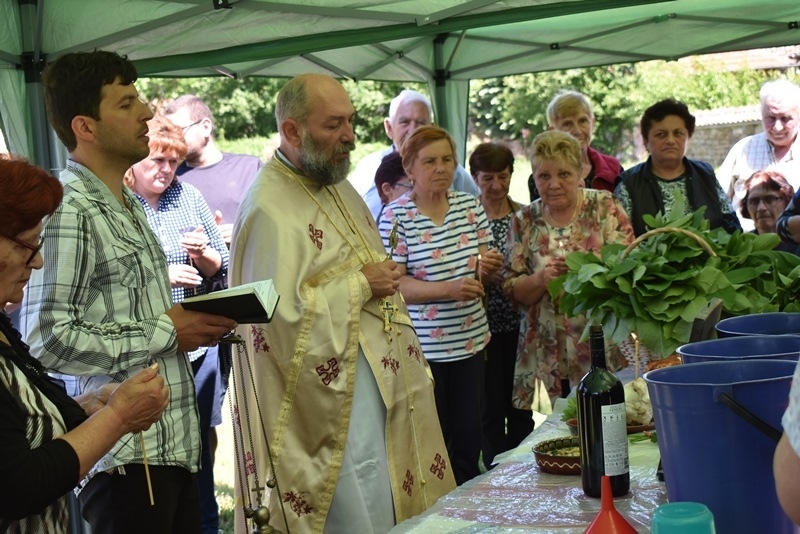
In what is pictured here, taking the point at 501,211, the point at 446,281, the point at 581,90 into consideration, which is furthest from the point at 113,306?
the point at 581,90

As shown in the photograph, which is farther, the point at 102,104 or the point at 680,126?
the point at 680,126

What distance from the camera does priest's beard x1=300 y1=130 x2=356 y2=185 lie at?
3.45 m

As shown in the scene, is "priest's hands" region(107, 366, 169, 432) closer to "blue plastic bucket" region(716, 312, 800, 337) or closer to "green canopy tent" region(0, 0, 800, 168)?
"blue plastic bucket" region(716, 312, 800, 337)

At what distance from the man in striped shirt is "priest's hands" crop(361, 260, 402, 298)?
2.65 ft

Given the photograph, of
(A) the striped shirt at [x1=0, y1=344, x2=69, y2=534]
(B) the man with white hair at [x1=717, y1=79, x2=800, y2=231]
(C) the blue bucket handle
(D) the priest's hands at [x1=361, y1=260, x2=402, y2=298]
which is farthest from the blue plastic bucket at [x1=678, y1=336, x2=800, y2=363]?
(B) the man with white hair at [x1=717, y1=79, x2=800, y2=231]

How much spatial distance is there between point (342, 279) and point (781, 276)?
1.41m

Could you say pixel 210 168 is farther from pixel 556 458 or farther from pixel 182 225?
pixel 556 458

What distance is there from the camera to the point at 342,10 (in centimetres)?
516

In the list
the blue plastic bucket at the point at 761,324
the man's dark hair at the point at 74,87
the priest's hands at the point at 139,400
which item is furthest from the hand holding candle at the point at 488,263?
the priest's hands at the point at 139,400

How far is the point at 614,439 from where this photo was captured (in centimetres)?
200

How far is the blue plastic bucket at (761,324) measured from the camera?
212cm

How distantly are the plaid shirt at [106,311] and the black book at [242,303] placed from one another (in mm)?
111

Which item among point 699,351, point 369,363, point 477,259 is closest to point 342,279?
point 369,363

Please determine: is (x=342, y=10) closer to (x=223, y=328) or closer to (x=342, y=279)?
(x=342, y=279)
